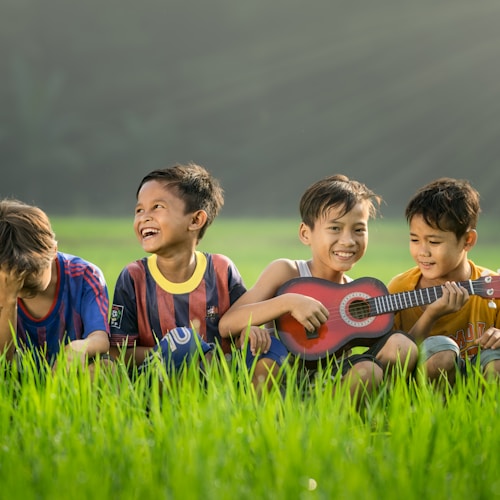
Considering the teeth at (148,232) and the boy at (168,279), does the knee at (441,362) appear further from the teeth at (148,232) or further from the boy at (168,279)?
the teeth at (148,232)

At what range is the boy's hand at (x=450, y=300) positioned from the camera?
342 centimetres

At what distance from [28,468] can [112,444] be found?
0.24 meters

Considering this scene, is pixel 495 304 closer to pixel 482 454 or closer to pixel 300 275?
pixel 300 275

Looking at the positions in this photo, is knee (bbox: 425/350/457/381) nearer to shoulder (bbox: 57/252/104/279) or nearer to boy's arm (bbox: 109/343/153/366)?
boy's arm (bbox: 109/343/153/366)

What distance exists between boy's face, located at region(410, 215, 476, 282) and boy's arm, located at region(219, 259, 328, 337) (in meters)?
0.54

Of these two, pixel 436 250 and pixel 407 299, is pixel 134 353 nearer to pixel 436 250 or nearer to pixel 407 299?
pixel 407 299

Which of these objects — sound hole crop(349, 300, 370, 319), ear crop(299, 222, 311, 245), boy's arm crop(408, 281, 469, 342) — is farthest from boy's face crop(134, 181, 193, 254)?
boy's arm crop(408, 281, 469, 342)

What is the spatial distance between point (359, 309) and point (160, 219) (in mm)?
1005

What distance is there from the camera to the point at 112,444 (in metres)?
2.33

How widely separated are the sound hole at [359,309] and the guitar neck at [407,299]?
24 millimetres

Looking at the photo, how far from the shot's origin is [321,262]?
3771 millimetres

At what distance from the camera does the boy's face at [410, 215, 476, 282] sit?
12.0 ft

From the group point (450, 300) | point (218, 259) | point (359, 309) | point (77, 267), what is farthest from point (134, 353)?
point (450, 300)

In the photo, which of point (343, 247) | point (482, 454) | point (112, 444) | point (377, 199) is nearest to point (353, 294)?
point (343, 247)
